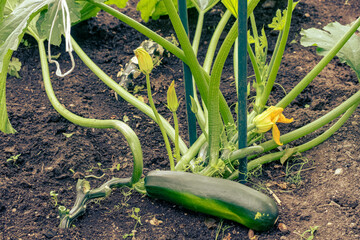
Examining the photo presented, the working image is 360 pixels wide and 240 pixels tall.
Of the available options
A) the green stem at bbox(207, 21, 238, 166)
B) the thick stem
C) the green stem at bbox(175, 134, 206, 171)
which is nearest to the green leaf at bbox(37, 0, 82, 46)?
the thick stem

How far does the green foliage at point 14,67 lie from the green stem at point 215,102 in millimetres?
1298

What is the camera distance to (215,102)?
5.19 ft

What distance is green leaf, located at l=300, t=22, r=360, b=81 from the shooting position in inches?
75.1

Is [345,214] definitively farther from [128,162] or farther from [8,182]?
[8,182]

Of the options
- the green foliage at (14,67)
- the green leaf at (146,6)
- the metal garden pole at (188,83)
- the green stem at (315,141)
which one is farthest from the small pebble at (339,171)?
the green foliage at (14,67)

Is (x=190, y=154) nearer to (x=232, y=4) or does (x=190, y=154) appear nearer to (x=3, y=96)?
(x=232, y=4)

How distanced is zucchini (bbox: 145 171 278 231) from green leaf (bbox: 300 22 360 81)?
77 centimetres

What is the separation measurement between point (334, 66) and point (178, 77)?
835 millimetres

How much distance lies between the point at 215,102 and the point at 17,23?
28.3 inches

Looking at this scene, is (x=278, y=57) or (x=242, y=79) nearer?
(x=242, y=79)

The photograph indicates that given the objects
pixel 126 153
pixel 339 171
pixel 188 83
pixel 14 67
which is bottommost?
pixel 339 171

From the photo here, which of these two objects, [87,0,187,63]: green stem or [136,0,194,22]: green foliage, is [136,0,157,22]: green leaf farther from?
[87,0,187,63]: green stem

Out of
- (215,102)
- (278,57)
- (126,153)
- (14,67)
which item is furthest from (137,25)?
(14,67)

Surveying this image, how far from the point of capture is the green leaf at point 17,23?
1399mm
